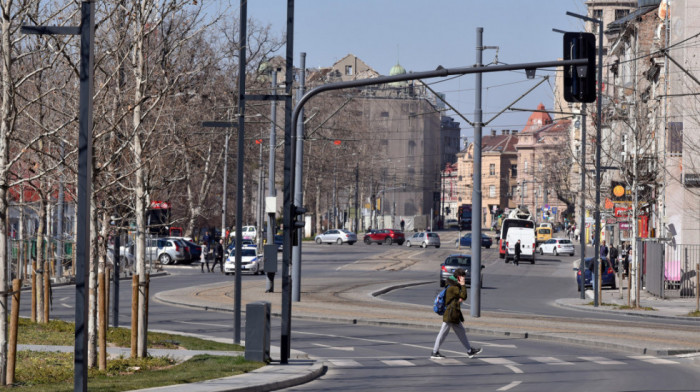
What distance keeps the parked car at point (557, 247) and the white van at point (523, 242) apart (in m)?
15.8

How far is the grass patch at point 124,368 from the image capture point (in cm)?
1489

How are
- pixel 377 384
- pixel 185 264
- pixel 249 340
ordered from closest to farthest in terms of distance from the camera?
pixel 377 384
pixel 249 340
pixel 185 264

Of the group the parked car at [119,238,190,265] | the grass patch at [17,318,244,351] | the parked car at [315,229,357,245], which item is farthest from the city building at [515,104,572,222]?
the grass patch at [17,318,244,351]

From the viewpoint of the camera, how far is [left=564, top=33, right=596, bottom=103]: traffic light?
1723 centimetres

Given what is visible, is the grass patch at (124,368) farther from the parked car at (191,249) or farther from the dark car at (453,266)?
the parked car at (191,249)

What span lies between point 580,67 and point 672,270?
96.4ft

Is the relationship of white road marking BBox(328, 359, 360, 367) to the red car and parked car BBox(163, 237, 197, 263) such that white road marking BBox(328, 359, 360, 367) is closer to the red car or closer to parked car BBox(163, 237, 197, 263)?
parked car BBox(163, 237, 197, 263)

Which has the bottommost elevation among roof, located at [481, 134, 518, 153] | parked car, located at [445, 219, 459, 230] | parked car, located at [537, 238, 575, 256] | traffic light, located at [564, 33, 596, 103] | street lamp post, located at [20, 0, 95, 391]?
parked car, located at [537, 238, 575, 256]

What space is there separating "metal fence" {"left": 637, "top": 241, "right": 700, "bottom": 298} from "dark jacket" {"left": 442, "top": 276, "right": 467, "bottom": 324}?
78.7 feet

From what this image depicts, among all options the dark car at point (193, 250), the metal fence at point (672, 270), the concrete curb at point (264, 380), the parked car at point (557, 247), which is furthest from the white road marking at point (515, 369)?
the parked car at point (557, 247)

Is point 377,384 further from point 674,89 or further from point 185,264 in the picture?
point 185,264

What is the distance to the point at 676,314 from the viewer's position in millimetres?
34938

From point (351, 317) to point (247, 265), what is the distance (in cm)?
2698

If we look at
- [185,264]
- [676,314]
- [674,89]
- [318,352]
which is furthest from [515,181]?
[318,352]
